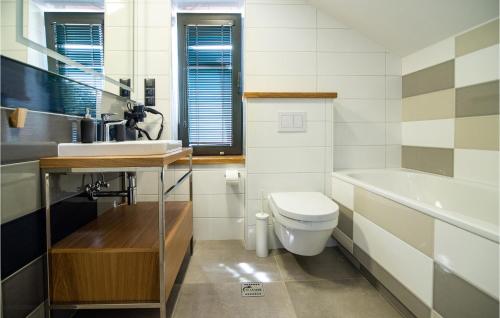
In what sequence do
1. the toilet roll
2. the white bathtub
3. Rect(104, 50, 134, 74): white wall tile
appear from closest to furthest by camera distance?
the white bathtub → Rect(104, 50, 134, 74): white wall tile → the toilet roll

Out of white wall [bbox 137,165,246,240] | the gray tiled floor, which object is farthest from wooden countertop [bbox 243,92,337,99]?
the gray tiled floor

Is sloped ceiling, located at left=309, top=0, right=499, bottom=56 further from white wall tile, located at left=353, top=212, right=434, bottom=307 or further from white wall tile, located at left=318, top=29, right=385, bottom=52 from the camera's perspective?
white wall tile, located at left=353, top=212, right=434, bottom=307

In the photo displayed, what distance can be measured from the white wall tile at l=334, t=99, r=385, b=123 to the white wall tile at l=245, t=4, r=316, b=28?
689 mm

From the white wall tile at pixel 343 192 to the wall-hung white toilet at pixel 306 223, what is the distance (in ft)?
0.73

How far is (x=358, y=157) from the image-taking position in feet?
7.14

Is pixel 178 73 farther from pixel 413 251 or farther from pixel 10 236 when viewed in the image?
pixel 413 251

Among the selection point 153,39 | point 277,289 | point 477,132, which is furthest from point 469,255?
point 153,39

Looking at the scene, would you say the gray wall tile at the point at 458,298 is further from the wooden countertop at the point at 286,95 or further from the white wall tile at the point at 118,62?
the white wall tile at the point at 118,62

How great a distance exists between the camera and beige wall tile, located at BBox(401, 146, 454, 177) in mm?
1745

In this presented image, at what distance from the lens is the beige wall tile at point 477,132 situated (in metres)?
1.44

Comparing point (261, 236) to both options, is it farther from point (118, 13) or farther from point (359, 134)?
point (118, 13)

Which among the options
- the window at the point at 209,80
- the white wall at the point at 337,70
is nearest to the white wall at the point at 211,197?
the window at the point at 209,80

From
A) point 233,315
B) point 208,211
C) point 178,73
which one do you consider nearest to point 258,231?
point 208,211

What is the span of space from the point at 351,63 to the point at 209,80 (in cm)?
119
